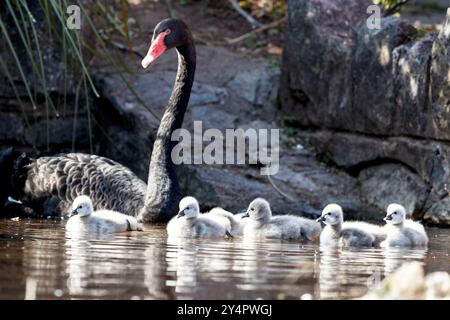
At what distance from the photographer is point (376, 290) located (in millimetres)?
4453

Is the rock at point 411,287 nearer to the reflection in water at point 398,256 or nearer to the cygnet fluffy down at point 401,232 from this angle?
the reflection in water at point 398,256

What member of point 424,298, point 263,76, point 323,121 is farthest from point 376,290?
point 263,76

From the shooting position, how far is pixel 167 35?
8.22 metres

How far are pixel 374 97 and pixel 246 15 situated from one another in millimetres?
3252

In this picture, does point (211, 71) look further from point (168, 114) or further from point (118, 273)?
point (118, 273)

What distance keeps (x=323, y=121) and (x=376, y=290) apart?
548 cm

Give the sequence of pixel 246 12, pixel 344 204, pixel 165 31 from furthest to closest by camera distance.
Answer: pixel 246 12 < pixel 344 204 < pixel 165 31

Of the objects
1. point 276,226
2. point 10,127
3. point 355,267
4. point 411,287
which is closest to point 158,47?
point 276,226

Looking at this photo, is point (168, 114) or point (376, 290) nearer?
point (376, 290)

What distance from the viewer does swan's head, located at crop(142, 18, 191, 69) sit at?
8.14 metres

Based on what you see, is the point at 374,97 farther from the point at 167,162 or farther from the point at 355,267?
the point at 355,267

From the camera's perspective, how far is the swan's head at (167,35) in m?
8.14

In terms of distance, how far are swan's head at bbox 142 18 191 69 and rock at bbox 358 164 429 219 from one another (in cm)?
207

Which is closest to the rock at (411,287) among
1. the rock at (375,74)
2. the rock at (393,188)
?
the rock at (393,188)
